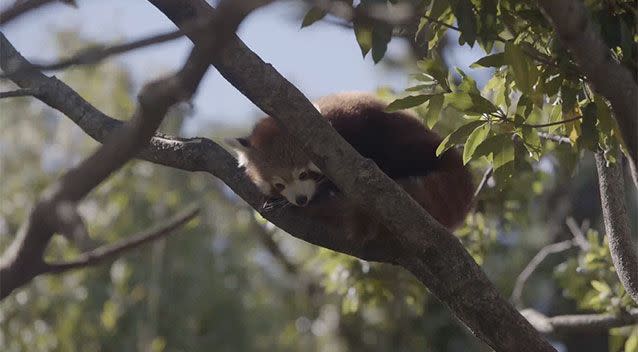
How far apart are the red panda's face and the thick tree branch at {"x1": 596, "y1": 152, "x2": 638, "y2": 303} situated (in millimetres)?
1300

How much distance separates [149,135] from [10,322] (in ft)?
18.6

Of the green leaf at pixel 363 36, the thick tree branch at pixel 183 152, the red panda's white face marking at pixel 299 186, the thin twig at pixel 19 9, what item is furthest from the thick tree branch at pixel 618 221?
the thin twig at pixel 19 9

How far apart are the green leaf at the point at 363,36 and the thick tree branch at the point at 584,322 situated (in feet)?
5.93

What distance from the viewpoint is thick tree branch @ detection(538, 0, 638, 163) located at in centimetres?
188

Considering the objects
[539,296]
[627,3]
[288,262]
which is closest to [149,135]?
[627,3]

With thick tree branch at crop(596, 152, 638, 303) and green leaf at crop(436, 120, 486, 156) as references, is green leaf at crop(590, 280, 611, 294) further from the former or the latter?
green leaf at crop(436, 120, 486, 156)

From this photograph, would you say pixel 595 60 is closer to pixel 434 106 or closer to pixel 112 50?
pixel 434 106

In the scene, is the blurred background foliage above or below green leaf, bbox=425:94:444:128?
below

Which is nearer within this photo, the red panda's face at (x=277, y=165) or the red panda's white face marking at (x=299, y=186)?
the red panda's white face marking at (x=299, y=186)

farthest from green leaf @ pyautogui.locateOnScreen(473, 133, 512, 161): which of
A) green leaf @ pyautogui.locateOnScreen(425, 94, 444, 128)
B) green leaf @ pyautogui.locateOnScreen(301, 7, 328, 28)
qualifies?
green leaf @ pyautogui.locateOnScreen(301, 7, 328, 28)

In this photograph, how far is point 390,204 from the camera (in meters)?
2.57

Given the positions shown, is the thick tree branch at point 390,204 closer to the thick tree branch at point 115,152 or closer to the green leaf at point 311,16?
the green leaf at point 311,16

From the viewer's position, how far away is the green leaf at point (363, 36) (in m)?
2.42

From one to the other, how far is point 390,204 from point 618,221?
0.84 metres
